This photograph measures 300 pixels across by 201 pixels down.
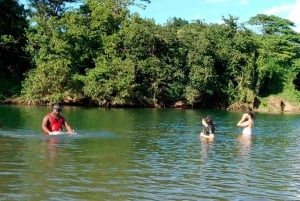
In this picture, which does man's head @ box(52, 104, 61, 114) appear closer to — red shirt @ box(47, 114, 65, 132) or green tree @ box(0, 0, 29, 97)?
red shirt @ box(47, 114, 65, 132)

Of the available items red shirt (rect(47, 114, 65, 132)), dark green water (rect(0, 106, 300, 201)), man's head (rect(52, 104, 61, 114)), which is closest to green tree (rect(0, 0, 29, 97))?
dark green water (rect(0, 106, 300, 201))

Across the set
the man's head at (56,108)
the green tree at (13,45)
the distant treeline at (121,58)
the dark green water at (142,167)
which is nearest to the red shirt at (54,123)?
the dark green water at (142,167)

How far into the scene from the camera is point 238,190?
1529cm

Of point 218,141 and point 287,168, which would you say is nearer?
point 287,168

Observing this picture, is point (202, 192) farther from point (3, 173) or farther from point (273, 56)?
point (273, 56)

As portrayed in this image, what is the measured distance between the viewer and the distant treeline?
2768 inches

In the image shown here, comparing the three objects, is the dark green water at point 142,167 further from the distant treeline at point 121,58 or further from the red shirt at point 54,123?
the distant treeline at point 121,58

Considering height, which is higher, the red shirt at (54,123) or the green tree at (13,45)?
the green tree at (13,45)

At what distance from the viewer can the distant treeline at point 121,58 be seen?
70.3m

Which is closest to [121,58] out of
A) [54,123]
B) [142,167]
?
[54,123]

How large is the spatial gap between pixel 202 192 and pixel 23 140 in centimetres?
1289

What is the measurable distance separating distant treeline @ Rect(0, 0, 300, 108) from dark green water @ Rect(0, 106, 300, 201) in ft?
132

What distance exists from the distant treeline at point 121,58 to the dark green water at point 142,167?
40132mm

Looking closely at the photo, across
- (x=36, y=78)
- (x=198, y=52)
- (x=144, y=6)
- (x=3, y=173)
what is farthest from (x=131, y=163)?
(x=144, y=6)
